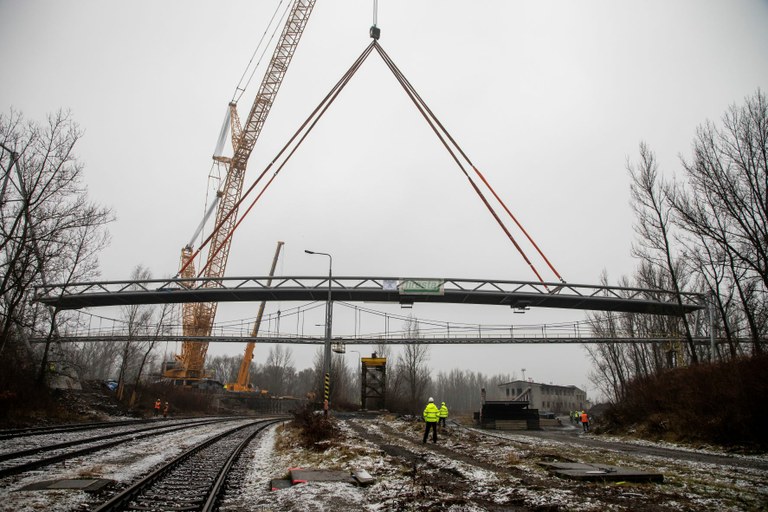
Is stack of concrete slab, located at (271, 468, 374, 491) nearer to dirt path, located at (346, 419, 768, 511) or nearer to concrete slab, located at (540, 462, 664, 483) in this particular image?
dirt path, located at (346, 419, 768, 511)

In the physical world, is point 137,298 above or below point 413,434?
above

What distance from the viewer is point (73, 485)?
723 cm

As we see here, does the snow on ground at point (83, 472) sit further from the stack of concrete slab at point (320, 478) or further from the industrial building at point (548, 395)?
the industrial building at point (548, 395)

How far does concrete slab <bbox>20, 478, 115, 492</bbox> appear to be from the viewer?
707 cm

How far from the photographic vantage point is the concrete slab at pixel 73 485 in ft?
23.2

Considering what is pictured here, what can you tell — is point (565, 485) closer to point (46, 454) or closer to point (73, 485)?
point (73, 485)

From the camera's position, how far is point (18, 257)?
64.5ft

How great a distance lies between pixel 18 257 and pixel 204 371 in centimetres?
4209

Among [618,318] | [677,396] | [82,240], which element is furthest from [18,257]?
[618,318]

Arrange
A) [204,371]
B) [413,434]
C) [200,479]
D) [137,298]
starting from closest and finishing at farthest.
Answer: [200,479] < [413,434] < [137,298] < [204,371]

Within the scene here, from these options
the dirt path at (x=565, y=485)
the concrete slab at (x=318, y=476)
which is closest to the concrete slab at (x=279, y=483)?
the concrete slab at (x=318, y=476)

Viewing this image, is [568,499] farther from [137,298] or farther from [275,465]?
[137,298]

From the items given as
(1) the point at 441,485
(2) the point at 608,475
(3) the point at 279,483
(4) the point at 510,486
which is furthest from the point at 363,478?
(2) the point at 608,475

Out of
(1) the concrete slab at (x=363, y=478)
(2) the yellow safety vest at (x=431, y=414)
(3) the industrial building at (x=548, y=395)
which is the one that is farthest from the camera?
(3) the industrial building at (x=548, y=395)
